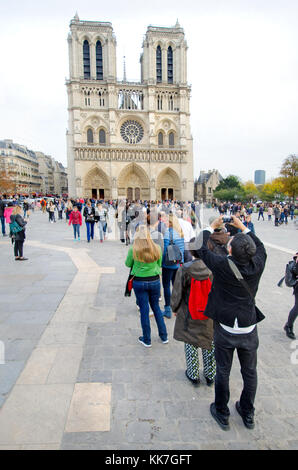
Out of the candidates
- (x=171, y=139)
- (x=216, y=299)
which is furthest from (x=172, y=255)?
(x=171, y=139)

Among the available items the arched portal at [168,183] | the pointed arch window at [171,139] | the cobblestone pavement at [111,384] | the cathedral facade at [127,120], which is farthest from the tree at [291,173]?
the cobblestone pavement at [111,384]

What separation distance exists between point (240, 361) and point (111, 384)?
142cm

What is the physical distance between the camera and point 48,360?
3.31 meters

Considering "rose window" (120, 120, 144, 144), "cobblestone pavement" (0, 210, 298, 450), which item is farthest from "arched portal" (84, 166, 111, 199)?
"cobblestone pavement" (0, 210, 298, 450)

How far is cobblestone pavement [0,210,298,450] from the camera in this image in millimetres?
2260

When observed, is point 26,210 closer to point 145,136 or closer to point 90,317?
point 90,317

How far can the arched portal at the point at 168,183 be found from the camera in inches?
1811

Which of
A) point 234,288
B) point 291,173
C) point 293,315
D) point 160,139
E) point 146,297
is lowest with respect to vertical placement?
point 293,315

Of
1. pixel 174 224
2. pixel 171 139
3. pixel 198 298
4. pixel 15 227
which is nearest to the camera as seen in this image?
pixel 198 298

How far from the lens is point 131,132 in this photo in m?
45.0

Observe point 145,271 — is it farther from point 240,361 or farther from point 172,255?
point 240,361

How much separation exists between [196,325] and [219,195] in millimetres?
50818

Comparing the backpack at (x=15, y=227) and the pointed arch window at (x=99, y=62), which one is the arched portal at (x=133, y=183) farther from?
the backpack at (x=15, y=227)

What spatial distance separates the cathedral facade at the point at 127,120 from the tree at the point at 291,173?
1770 cm
